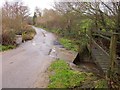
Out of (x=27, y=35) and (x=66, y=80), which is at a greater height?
(x=66, y=80)

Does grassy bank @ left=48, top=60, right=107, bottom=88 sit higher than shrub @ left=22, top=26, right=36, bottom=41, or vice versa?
grassy bank @ left=48, top=60, right=107, bottom=88

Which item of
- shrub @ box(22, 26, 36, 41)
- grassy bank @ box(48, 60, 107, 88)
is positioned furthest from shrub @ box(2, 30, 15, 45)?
grassy bank @ box(48, 60, 107, 88)

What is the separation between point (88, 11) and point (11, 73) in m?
5.38

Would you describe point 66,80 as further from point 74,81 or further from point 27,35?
point 27,35

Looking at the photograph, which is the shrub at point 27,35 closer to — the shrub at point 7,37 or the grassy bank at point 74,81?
the shrub at point 7,37

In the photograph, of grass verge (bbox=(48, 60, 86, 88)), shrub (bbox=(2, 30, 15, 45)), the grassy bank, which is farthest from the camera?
shrub (bbox=(2, 30, 15, 45))

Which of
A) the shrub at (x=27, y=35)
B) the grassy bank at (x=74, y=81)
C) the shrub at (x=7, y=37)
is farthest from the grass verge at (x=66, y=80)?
the shrub at (x=27, y=35)

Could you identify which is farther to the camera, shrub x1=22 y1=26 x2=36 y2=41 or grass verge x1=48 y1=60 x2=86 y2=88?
shrub x1=22 y1=26 x2=36 y2=41

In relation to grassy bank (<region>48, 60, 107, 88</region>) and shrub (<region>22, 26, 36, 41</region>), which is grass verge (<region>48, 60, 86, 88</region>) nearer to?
grassy bank (<region>48, 60, 107, 88</region>)

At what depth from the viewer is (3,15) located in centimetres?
2647

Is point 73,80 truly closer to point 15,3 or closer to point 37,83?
point 37,83

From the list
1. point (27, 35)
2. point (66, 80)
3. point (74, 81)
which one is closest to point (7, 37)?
point (27, 35)

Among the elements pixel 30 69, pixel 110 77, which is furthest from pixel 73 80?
pixel 30 69

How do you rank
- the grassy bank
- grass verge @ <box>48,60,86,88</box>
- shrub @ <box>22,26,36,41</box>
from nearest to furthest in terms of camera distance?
the grassy bank
grass verge @ <box>48,60,86,88</box>
shrub @ <box>22,26,36,41</box>
